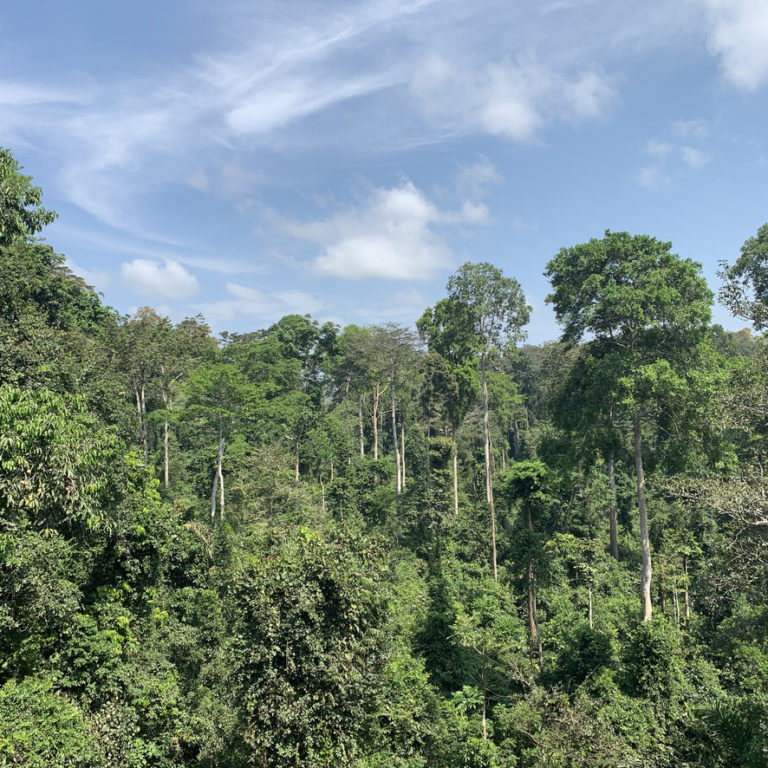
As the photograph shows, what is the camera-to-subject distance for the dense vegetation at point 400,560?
874 centimetres

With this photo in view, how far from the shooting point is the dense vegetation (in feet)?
28.7

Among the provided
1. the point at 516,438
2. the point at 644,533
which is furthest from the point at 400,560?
the point at 516,438

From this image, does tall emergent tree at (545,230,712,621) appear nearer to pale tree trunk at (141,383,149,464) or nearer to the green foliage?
the green foliage

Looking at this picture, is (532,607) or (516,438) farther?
(516,438)

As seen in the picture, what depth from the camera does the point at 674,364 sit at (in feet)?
53.2

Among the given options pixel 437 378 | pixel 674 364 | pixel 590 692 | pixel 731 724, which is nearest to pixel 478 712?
pixel 590 692

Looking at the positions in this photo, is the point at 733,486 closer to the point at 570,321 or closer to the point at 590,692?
the point at 590,692

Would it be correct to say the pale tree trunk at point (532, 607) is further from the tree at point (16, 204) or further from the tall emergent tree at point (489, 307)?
the tree at point (16, 204)

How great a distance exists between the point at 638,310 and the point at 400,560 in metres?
16.0

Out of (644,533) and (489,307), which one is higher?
(489,307)

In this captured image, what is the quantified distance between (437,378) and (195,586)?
19251mm

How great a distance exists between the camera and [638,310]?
51.6 feet

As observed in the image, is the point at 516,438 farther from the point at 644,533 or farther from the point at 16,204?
the point at 16,204

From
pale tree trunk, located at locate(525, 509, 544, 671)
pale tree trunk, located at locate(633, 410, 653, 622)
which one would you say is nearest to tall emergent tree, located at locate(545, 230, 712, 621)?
pale tree trunk, located at locate(633, 410, 653, 622)
